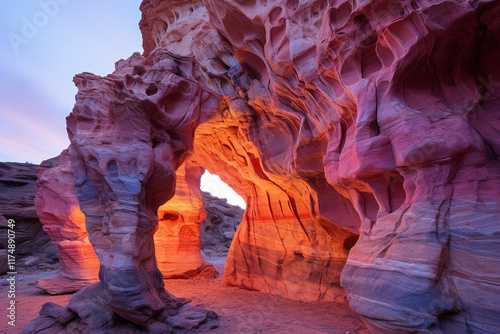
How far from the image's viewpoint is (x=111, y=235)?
566 cm

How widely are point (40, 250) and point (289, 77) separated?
58.0 feet

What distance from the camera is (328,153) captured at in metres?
5.31

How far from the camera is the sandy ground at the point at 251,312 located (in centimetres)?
541

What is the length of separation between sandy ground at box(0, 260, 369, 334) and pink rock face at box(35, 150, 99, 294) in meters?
1.02

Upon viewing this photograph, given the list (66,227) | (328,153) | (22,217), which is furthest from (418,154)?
(22,217)

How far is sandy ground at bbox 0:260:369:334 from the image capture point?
541 centimetres

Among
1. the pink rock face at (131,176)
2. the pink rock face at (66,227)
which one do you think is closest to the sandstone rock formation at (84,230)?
the pink rock face at (66,227)

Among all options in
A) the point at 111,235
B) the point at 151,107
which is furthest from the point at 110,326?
the point at 151,107

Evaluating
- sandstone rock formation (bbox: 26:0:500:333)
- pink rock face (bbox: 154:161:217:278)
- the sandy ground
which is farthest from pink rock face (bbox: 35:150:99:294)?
sandstone rock formation (bbox: 26:0:500:333)

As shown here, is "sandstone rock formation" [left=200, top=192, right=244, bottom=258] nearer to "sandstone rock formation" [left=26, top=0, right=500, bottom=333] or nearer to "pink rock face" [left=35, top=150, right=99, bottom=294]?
"pink rock face" [left=35, top=150, right=99, bottom=294]

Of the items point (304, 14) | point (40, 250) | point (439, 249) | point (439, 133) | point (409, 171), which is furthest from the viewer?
point (40, 250)

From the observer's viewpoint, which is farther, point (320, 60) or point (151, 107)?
point (151, 107)

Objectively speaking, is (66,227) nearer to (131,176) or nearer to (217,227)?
(131,176)

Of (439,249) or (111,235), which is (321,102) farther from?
(111,235)
